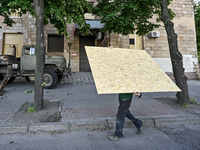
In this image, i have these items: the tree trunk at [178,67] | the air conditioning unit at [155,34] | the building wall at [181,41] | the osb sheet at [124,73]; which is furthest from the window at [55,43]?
the osb sheet at [124,73]

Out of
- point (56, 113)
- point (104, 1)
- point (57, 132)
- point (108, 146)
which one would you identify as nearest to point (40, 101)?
point (56, 113)

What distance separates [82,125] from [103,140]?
735 mm

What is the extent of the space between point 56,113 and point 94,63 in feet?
7.86

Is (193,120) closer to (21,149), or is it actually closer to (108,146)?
(108,146)

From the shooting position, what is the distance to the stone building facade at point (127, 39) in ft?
41.5

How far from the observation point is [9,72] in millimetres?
7547

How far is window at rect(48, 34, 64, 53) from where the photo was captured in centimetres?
1350

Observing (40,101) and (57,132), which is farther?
(40,101)

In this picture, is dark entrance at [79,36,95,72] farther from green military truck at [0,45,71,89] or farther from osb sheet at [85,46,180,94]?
osb sheet at [85,46,180,94]

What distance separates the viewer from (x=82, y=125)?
3.16 meters

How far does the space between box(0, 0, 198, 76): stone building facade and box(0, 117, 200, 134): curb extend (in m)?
9.87

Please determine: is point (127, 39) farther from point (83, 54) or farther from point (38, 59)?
point (38, 59)

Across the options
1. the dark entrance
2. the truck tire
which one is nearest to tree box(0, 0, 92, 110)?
the truck tire

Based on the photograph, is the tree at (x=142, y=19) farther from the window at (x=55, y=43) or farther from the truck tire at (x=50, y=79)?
the window at (x=55, y=43)
